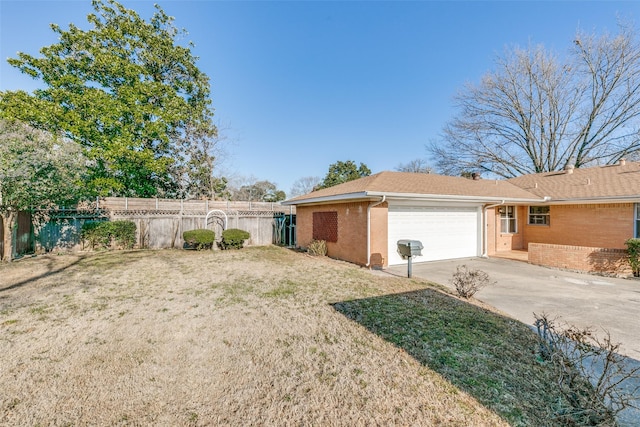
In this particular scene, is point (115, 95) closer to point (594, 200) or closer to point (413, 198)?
point (413, 198)

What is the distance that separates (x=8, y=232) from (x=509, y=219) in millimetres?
18785

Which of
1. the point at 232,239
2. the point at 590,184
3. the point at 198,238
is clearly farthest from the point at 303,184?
the point at 590,184

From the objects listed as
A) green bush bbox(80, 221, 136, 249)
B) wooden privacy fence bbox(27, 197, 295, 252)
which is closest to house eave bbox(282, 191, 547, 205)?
wooden privacy fence bbox(27, 197, 295, 252)

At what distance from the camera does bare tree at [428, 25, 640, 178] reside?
55.2ft

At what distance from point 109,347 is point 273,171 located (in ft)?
78.1

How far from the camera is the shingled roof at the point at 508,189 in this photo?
876cm

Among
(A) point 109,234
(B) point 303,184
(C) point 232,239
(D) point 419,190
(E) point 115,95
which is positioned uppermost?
(E) point 115,95

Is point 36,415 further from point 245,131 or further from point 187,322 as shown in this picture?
point 245,131

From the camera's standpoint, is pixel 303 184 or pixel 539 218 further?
pixel 303 184

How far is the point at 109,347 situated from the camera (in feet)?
11.2

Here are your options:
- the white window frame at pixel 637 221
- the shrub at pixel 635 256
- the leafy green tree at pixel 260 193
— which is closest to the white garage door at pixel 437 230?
the shrub at pixel 635 256

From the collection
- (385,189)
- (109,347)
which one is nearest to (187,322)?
(109,347)

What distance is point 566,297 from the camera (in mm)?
5746

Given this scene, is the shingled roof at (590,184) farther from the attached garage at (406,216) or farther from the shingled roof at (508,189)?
the attached garage at (406,216)
